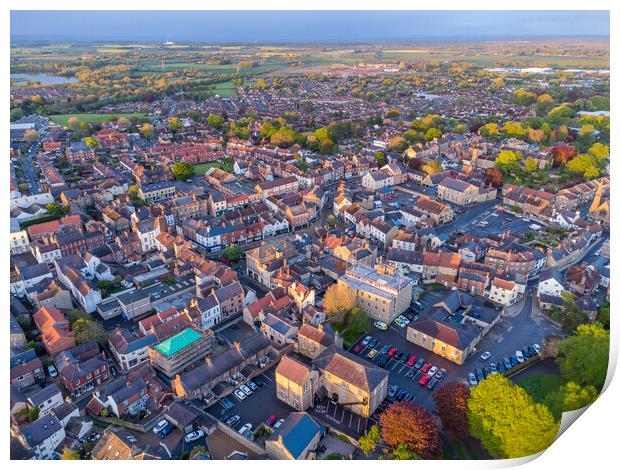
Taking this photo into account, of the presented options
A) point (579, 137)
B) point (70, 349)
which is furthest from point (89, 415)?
point (579, 137)

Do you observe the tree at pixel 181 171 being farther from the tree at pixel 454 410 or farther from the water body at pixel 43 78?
the water body at pixel 43 78

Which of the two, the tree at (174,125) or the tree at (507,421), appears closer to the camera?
the tree at (507,421)

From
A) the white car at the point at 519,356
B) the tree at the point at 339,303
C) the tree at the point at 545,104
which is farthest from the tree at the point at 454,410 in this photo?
the tree at the point at 545,104

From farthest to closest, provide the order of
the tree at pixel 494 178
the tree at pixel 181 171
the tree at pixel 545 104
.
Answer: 1. the tree at pixel 545 104
2. the tree at pixel 181 171
3. the tree at pixel 494 178

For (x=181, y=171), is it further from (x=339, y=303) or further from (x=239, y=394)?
(x=239, y=394)

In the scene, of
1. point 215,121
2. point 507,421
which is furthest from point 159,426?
point 215,121

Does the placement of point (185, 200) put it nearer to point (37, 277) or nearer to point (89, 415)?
point (37, 277)
